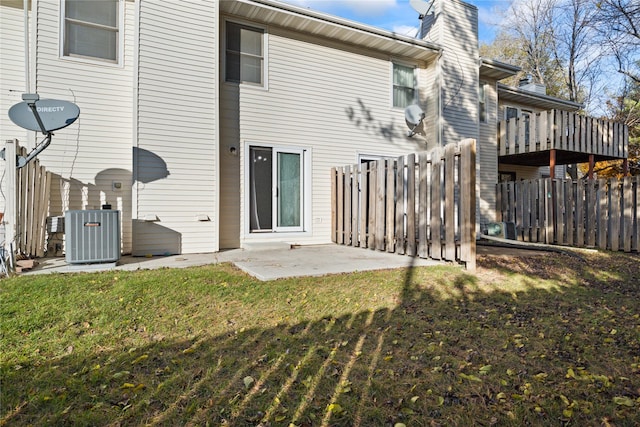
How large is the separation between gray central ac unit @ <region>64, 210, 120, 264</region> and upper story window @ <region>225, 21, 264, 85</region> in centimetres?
411

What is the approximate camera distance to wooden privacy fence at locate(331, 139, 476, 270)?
17.5ft

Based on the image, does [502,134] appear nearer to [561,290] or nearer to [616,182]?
[616,182]

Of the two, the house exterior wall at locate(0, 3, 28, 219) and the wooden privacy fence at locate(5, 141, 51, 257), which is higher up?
the house exterior wall at locate(0, 3, 28, 219)

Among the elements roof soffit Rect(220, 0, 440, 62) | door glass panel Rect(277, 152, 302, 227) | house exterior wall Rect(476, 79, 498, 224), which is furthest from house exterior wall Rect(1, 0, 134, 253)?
house exterior wall Rect(476, 79, 498, 224)

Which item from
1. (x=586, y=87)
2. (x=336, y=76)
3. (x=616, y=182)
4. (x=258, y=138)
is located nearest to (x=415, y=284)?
(x=258, y=138)

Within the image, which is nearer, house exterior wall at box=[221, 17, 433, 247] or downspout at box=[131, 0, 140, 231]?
downspout at box=[131, 0, 140, 231]

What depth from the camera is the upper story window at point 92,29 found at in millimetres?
6543

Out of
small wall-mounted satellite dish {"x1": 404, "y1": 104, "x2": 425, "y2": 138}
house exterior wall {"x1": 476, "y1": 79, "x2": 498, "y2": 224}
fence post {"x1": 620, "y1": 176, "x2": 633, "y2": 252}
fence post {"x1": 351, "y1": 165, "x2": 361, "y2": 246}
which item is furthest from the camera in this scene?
house exterior wall {"x1": 476, "y1": 79, "x2": 498, "y2": 224}

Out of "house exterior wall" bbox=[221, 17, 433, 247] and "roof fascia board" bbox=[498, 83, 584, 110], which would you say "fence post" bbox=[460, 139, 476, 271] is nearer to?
"house exterior wall" bbox=[221, 17, 433, 247]

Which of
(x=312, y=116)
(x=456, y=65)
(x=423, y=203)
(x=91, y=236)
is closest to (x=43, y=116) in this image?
(x=91, y=236)

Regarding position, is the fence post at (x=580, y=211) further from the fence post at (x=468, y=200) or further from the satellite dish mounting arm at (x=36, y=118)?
the satellite dish mounting arm at (x=36, y=118)

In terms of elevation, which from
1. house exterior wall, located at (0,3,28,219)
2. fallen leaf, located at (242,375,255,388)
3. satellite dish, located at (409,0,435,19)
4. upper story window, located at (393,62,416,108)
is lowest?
fallen leaf, located at (242,375,255,388)

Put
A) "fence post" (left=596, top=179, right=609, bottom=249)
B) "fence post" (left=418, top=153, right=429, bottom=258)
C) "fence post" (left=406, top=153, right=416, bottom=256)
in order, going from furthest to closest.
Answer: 1. "fence post" (left=596, top=179, right=609, bottom=249)
2. "fence post" (left=406, top=153, right=416, bottom=256)
3. "fence post" (left=418, top=153, right=429, bottom=258)

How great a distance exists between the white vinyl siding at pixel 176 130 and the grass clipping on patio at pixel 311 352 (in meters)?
2.20
